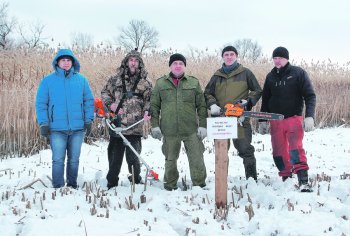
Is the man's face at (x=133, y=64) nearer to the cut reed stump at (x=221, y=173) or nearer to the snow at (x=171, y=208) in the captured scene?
the snow at (x=171, y=208)

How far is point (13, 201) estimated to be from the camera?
463 centimetres

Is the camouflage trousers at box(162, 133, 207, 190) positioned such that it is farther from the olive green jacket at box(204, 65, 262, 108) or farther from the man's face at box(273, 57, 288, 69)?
the man's face at box(273, 57, 288, 69)

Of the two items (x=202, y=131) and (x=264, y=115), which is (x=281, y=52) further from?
(x=202, y=131)

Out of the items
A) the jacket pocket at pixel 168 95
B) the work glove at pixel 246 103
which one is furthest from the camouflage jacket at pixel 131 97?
the work glove at pixel 246 103

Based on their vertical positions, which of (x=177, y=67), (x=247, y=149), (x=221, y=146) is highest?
(x=177, y=67)

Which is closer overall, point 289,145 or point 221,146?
point 221,146

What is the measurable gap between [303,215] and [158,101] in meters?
2.54

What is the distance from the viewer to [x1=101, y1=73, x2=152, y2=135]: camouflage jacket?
18.6 ft

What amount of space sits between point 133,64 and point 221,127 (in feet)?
6.11

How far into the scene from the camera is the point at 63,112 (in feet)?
17.4

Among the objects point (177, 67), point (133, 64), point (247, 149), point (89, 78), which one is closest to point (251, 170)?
point (247, 149)

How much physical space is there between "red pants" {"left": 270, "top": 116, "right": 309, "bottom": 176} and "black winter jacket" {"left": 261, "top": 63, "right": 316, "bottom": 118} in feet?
0.46

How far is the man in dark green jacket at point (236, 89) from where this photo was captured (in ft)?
18.3

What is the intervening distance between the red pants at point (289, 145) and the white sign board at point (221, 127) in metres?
1.34
